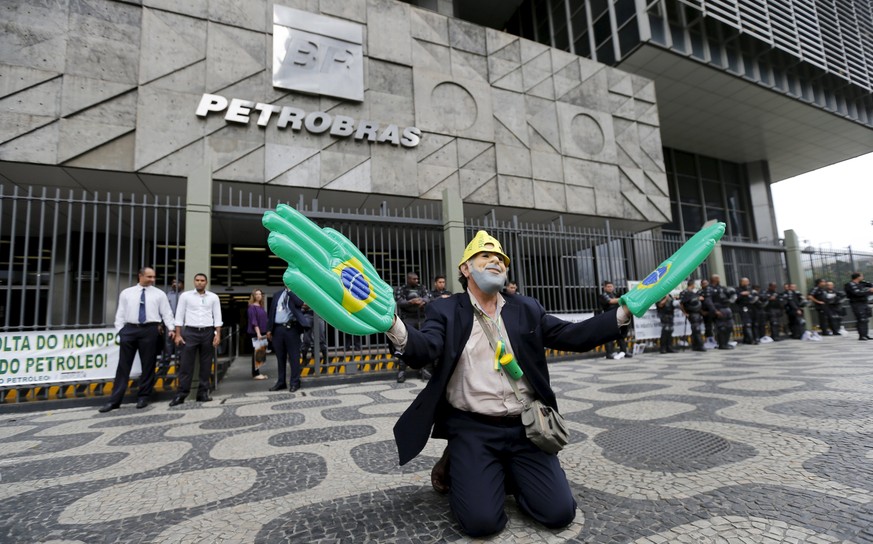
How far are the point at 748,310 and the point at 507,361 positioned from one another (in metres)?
14.2

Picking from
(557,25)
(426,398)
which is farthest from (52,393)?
(557,25)

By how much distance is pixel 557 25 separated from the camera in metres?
19.2

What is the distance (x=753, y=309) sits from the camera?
13133 millimetres

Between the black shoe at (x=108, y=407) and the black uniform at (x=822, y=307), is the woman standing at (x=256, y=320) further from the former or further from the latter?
the black uniform at (x=822, y=307)

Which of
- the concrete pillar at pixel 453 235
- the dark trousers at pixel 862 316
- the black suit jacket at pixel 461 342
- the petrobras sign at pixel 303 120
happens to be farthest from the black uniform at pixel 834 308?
the black suit jacket at pixel 461 342

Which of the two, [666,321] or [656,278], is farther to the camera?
[666,321]

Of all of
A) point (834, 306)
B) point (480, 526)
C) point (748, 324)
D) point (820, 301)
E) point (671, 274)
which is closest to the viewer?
point (480, 526)

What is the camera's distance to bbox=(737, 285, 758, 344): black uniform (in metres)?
12.4

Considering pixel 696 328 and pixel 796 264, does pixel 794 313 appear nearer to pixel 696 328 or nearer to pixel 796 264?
pixel 796 264

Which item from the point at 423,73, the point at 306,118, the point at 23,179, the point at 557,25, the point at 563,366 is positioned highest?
the point at 557,25

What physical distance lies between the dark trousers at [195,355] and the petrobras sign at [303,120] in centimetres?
649

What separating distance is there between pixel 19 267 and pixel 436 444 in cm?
1611

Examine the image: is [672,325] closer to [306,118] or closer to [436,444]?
[436,444]

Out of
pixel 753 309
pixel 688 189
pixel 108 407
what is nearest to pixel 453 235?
pixel 108 407
